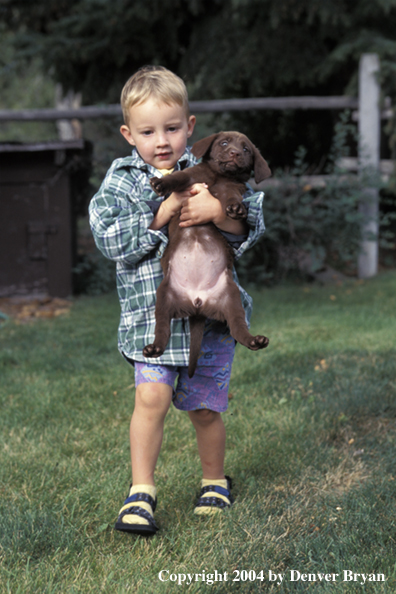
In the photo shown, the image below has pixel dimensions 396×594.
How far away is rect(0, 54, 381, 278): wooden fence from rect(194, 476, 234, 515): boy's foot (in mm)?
5478

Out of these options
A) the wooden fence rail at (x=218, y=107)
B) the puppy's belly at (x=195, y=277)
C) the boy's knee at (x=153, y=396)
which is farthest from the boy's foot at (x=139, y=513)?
the wooden fence rail at (x=218, y=107)

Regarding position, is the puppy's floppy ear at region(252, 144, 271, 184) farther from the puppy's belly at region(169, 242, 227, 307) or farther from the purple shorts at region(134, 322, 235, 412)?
the purple shorts at region(134, 322, 235, 412)

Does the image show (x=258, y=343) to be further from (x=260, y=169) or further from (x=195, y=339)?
(x=260, y=169)

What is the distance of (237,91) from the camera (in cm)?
1013

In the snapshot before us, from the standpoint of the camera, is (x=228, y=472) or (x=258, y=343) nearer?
(x=258, y=343)

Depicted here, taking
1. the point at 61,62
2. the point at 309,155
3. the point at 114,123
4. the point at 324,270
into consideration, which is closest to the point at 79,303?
the point at 114,123

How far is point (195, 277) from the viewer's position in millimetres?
2229

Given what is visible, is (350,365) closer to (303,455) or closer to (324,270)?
(303,455)

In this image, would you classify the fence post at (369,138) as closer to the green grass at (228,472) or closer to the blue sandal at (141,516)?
the green grass at (228,472)

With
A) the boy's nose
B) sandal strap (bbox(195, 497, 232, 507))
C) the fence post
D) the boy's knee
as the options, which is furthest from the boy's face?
the fence post

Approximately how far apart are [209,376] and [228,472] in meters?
0.62

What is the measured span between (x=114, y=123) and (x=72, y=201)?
1.11 m

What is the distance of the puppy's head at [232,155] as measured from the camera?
2117 millimetres
